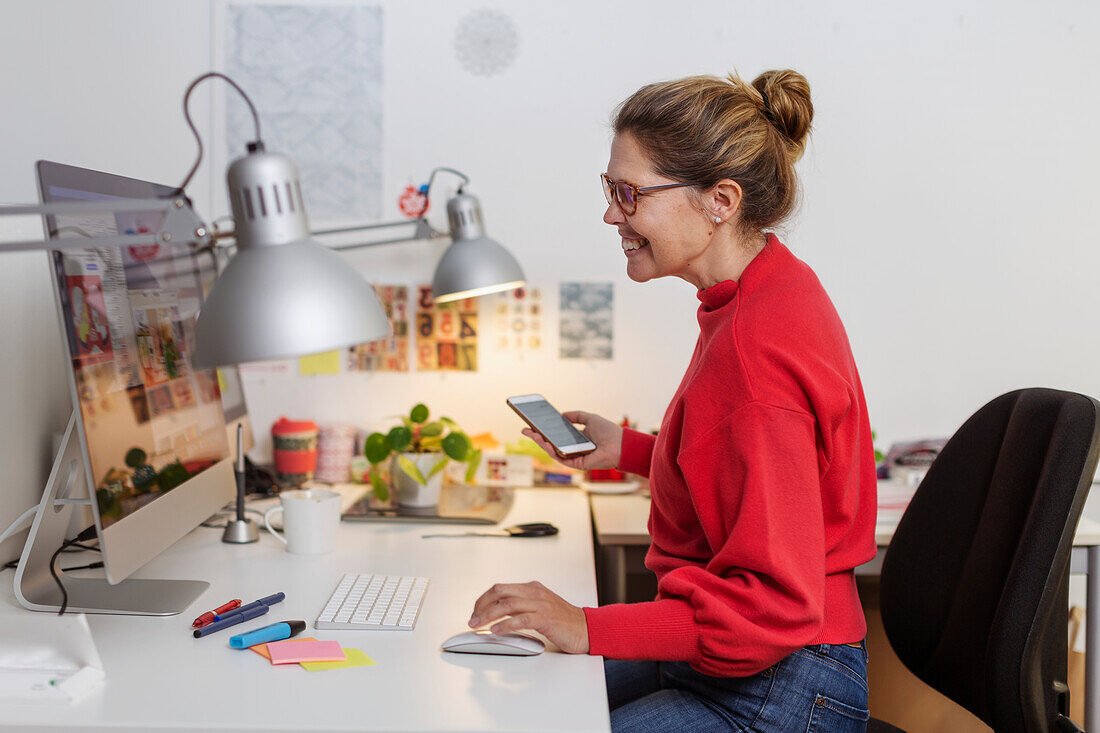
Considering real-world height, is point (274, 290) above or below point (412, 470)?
above

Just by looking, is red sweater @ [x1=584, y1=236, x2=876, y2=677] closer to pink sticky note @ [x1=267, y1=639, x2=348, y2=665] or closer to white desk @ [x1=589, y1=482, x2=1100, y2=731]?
pink sticky note @ [x1=267, y1=639, x2=348, y2=665]

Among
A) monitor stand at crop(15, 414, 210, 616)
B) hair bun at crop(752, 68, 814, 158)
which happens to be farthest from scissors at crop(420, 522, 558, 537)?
hair bun at crop(752, 68, 814, 158)

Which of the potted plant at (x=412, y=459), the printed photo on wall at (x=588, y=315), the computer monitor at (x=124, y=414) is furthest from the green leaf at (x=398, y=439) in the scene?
the printed photo on wall at (x=588, y=315)

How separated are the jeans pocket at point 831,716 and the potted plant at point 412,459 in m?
0.88

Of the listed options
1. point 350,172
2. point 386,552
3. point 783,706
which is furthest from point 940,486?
point 350,172

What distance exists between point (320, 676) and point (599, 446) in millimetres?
703

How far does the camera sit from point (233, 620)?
1088 millimetres

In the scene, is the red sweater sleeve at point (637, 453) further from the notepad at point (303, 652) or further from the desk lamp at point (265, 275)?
the desk lamp at point (265, 275)

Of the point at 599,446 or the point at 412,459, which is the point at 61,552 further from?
the point at 599,446

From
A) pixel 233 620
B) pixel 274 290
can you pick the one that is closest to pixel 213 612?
pixel 233 620

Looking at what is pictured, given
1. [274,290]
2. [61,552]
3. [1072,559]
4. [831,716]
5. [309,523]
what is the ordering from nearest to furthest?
[274,290]
[831,716]
[61,552]
[309,523]
[1072,559]

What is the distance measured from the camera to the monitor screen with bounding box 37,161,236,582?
3.34 feet

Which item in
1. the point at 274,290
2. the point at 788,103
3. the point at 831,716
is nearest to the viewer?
the point at 274,290

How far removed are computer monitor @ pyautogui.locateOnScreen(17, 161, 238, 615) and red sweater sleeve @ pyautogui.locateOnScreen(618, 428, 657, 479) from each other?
661 millimetres
